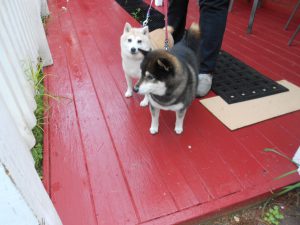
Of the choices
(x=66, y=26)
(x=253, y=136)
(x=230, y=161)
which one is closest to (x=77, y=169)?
(x=230, y=161)

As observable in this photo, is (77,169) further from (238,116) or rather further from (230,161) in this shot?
(238,116)

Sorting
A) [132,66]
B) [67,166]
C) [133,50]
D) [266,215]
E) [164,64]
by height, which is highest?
[164,64]

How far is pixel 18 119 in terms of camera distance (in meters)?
1.23

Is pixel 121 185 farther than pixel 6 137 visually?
Yes

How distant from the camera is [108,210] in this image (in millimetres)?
1198

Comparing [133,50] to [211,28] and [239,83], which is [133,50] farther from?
[239,83]

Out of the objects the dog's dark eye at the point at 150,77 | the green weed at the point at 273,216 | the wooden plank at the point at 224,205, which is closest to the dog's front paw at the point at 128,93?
the dog's dark eye at the point at 150,77

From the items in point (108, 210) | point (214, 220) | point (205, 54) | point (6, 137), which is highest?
point (6, 137)

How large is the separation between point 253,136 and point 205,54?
2.48 ft

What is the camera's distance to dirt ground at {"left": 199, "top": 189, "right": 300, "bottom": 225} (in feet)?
4.09

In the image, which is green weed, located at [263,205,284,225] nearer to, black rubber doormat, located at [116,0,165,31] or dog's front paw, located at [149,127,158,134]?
dog's front paw, located at [149,127,158,134]

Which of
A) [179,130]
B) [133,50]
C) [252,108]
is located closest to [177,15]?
[133,50]

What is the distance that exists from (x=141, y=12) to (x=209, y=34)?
214 centimetres

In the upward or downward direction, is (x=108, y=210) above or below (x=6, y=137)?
below
